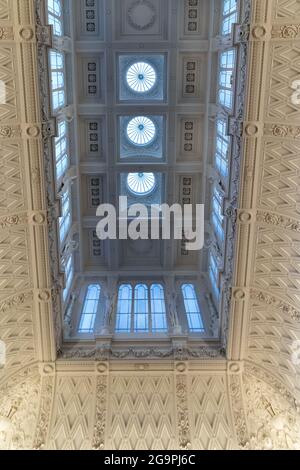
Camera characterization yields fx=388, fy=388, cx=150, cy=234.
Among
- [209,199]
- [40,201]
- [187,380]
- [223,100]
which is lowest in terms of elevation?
[187,380]

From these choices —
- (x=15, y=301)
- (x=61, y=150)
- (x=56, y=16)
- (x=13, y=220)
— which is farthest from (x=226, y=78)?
(x=15, y=301)

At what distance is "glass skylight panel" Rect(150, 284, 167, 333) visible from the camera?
802 inches

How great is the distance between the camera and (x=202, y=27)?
20.3m

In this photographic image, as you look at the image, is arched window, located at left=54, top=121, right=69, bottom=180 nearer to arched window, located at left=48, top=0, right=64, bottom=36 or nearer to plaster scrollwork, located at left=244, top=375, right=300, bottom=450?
arched window, located at left=48, top=0, right=64, bottom=36

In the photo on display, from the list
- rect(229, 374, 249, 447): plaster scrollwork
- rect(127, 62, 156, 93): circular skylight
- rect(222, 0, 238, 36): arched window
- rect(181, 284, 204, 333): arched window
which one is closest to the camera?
rect(229, 374, 249, 447): plaster scrollwork

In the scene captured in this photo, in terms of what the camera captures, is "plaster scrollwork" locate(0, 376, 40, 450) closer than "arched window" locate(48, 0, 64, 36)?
Yes

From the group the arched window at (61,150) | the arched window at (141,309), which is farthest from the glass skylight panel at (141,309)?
the arched window at (61,150)

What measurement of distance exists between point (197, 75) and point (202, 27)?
2.33m

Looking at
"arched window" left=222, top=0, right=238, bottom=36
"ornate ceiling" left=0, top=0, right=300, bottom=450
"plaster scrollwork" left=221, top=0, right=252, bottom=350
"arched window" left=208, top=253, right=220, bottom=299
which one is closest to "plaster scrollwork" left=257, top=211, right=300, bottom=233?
"ornate ceiling" left=0, top=0, right=300, bottom=450

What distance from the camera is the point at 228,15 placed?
18.4 metres

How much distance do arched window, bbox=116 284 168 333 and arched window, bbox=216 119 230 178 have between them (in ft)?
26.5

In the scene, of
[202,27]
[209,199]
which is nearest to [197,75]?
[202,27]

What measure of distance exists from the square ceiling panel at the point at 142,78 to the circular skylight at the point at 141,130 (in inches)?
53.0
